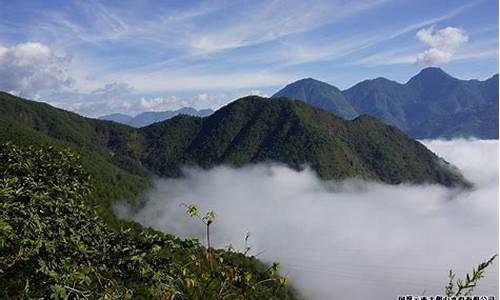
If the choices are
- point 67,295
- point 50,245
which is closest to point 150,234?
point 50,245

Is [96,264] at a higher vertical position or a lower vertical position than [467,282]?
lower

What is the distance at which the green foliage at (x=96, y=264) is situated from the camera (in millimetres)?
6090

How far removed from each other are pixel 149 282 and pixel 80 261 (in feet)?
4.93

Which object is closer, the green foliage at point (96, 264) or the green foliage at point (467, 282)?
the green foliage at point (467, 282)

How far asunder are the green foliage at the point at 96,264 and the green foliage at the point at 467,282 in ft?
6.96

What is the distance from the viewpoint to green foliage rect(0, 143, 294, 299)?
20.0 feet

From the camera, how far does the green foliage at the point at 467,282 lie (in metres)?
5.78

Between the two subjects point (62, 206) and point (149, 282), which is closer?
point (149, 282)

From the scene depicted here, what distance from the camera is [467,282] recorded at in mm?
5812

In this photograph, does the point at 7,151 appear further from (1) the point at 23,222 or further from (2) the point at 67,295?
(2) the point at 67,295

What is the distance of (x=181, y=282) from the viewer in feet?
22.5

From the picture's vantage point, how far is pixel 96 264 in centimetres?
777

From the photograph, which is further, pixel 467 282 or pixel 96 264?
pixel 96 264

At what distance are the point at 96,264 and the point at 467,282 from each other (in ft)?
17.7
